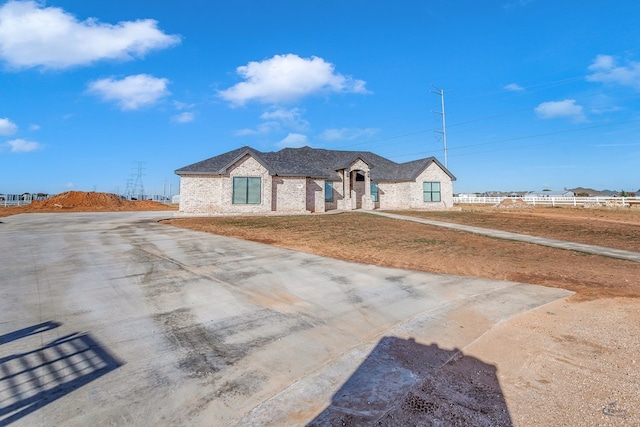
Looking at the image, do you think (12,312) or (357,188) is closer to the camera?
(12,312)

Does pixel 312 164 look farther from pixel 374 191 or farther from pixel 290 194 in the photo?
pixel 374 191

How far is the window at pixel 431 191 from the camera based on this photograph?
32.1 metres

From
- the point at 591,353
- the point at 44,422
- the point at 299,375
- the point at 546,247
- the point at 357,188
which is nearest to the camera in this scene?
the point at 44,422

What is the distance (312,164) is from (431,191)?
43.4ft

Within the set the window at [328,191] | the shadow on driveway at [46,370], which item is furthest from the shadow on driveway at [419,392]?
the window at [328,191]

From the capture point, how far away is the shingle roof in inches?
950

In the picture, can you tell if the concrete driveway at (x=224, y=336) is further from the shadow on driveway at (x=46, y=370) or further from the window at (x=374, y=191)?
the window at (x=374, y=191)

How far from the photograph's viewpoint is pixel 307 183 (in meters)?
27.5

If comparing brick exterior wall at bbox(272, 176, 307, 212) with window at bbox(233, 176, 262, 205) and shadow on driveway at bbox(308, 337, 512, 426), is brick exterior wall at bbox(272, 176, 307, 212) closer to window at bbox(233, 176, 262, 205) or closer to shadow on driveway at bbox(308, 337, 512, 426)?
window at bbox(233, 176, 262, 205)

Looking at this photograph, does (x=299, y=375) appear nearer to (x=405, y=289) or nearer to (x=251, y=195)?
(x=405, y=289)

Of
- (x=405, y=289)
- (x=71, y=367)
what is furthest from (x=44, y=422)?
(x=405, y=289)

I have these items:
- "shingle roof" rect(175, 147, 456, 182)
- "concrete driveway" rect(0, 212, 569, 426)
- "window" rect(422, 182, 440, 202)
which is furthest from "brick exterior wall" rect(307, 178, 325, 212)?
"concrete driveway" rect(0, 212, 569, 426)

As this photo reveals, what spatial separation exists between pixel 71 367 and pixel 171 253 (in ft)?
22.2

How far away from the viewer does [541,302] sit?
19.7ft
